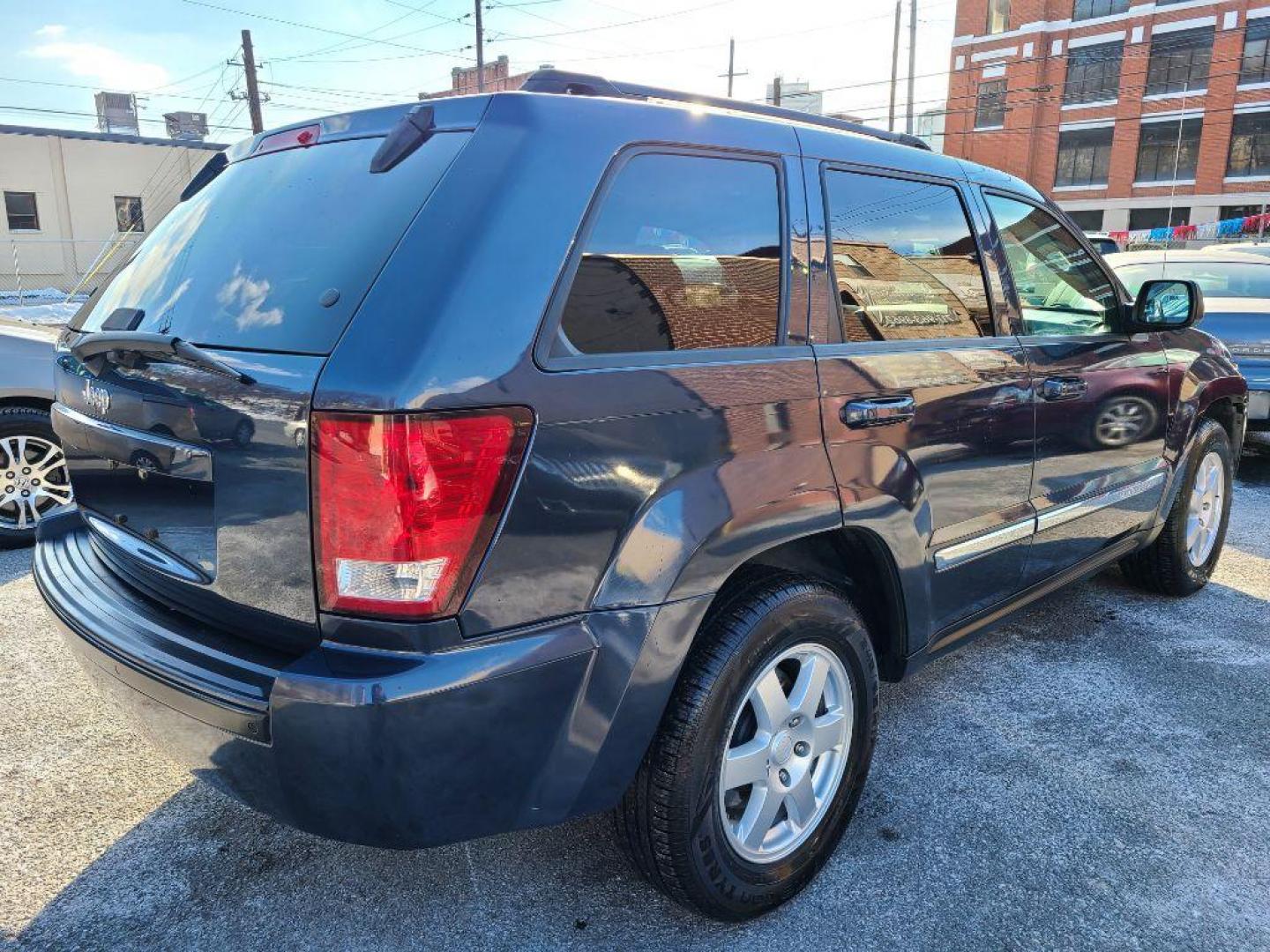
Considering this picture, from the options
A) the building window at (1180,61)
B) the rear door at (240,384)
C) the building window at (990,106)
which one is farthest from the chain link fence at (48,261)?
the building window at (1180,61)

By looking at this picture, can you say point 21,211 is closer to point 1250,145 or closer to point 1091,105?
point 1091,105

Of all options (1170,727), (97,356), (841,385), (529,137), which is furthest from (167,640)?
(1170,727)

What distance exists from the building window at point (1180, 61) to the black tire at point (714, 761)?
47.1 meters

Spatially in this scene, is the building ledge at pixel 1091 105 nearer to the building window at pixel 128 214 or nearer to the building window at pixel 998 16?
the building window at pixel 998 16

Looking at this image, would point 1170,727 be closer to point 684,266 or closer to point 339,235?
point 684,266

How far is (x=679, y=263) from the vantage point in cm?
207

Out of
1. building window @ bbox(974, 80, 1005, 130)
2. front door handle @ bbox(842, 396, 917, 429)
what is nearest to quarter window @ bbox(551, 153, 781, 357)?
front door handle @ bbox(842, 396, 917, 429)

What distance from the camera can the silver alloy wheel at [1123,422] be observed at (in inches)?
134

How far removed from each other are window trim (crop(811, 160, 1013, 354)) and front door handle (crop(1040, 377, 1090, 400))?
23 centimetres

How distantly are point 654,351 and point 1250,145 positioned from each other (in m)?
47.1

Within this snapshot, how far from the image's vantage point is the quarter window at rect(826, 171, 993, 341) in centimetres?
246

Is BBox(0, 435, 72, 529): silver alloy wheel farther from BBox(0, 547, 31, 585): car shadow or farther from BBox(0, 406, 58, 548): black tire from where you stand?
BBox(0, 547, 31, 585): car shadow

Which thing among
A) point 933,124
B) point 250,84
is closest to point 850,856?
point 250,84

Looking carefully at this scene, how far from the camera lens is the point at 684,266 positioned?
2084 mm
